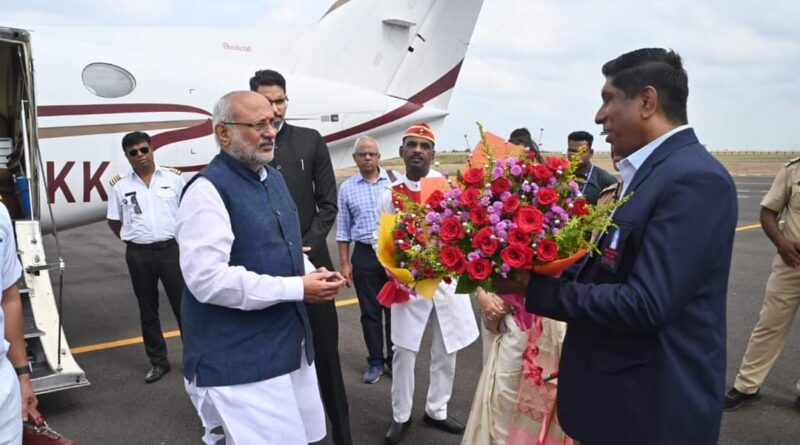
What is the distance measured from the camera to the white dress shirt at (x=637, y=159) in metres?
1.65

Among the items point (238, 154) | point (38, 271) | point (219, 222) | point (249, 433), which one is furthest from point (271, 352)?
point (38, 271)

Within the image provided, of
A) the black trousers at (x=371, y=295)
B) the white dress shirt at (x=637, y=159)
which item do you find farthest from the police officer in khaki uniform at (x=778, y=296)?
the white dress shirt at (x=637, y=159)

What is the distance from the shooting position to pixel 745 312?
6.24 metres

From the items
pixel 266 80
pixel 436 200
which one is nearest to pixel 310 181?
pixel 266 80

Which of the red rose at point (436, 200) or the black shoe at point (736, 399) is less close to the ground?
the red rose at point (436, 200)

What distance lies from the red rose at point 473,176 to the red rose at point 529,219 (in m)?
0.20

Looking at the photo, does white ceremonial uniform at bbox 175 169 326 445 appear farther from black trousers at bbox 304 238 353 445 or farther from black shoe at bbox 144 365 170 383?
black shoe at bbox 144 365 170 383

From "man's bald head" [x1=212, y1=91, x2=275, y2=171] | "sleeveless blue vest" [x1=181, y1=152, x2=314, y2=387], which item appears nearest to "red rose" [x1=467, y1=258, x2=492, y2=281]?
"sleeveless blue vest" [x1=181, y1=152, x2=314, y2=387]

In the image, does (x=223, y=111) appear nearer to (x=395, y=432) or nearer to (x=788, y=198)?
(x=395, y=432)

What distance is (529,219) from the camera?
1580 mm

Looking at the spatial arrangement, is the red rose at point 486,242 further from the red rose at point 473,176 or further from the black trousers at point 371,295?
the black trousers at point 371,295

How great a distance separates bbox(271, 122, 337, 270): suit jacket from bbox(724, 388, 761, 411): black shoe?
278 centimetres

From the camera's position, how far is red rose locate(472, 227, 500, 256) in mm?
1577

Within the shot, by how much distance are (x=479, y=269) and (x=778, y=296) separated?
3.20 metres
